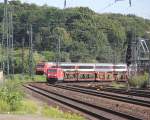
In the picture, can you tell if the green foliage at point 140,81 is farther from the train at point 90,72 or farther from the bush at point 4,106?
the bush at point 4,106

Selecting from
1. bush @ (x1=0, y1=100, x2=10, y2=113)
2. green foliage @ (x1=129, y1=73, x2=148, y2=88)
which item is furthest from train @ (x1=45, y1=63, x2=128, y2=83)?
bush @ (x1=0, y1=100, x2=10, y2=113)

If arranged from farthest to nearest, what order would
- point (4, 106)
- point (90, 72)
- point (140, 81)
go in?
point (90, 72) → point (140, 81) → point (4, 106)

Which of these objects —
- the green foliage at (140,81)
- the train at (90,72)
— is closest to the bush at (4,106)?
the green foliage at (140,81)

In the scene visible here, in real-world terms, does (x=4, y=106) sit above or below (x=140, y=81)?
above

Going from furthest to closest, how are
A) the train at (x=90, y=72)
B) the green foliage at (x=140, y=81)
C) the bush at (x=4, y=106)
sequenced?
the train at (x=90, y=72)
the green foliage at (x=140, y=81)
the bush at (x=4, y=106)

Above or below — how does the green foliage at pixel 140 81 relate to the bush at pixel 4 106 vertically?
below

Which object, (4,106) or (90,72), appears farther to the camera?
(90,72)

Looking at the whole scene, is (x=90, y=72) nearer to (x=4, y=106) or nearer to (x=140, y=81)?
(x=140, y=81)

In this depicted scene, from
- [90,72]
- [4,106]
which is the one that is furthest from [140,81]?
[4,106]

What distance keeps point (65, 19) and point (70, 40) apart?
2000 cm

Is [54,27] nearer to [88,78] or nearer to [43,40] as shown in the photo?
[43,40]

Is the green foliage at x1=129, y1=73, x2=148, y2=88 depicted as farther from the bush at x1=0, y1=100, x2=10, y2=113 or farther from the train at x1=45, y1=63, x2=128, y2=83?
the bush at x1=0, y1=100, x2=10, y2=113

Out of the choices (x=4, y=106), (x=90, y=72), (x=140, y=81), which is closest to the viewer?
(x=4, y=106)

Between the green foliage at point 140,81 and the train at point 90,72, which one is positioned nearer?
the green foliage at point 140,81
